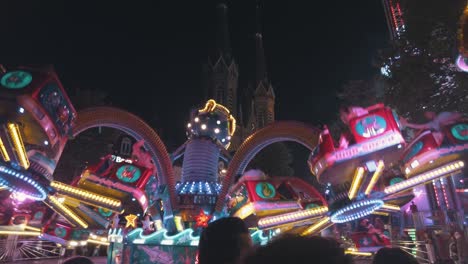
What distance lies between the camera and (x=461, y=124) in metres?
7.20

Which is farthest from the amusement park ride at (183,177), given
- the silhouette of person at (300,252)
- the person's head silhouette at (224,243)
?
the silhouette of person at (300,252)

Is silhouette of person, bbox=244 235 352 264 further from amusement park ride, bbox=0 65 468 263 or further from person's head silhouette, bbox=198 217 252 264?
amusement park ride, bbox=0 65 468 263

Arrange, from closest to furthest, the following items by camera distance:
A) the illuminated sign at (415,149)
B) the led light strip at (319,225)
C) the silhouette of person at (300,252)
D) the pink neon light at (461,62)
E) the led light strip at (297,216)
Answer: the silhouette of person at (300,252)
the pink neon light at (461,62)
the illuminated sign at (415,149)
the led light strip at (297,216)
the led light strip at (319,225)

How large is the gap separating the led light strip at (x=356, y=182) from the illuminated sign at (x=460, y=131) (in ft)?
6.68

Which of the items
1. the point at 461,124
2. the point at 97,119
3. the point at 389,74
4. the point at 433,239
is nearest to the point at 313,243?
the point at 461,124

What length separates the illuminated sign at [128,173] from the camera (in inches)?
341

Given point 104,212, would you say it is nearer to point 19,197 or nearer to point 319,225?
point 19,197

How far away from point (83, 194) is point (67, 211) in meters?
1.05

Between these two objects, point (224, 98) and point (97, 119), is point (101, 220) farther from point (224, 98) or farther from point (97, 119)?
point (224, 98)

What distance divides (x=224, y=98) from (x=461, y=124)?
62.3 meters

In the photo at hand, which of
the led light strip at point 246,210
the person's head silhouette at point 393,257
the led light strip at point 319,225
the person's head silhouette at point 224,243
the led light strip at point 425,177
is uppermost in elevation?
the led light strip at point 425,177

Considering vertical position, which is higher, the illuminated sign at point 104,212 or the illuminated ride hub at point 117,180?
the illuminated ride hub at point 117,180

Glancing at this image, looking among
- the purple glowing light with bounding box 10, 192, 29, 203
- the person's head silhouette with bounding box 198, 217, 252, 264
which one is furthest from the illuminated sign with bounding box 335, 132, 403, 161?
the purple glowing light with bounding box 10, 192, 29, 203

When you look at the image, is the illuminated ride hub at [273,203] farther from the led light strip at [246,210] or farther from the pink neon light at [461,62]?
the pink neon light at [461,62]
